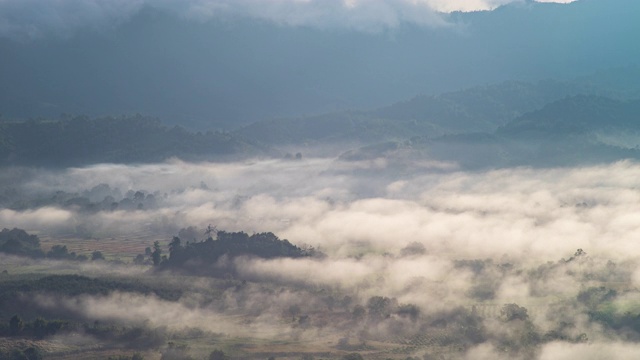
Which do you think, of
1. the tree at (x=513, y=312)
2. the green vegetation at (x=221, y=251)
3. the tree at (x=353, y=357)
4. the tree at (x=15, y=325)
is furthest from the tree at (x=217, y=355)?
the green vegetation at (x=221, y=251)

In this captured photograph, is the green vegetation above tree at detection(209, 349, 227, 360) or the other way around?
above

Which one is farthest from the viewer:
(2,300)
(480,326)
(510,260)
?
(510,260)

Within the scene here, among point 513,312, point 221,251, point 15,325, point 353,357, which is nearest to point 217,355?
point 353,357

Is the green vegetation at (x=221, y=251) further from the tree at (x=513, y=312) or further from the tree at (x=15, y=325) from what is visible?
the tree at (x=513, y=312)

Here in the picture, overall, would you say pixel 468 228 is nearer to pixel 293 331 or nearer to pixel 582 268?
pixel 582 268

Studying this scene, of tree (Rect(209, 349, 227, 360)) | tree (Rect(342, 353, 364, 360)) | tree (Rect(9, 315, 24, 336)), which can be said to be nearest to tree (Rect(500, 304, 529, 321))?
tree (Rect(342, 353, 364, 360))

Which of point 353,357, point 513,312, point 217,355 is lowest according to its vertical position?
point 353,357

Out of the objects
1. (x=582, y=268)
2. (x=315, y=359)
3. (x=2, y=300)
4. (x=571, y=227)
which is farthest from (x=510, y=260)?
(x=2, y=300)

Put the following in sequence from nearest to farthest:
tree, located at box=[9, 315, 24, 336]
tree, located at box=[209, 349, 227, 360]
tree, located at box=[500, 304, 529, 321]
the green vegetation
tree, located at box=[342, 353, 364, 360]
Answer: tree, located at box=[209, 349, 227, 360]
tree, located at box=[342, 353, 364, 360]
tree, located at box=[9, 315, 24, 336]
tree, located at box=[500, 304, 529, 321]
the green vegetation

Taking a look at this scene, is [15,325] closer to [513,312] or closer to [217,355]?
[217,355]

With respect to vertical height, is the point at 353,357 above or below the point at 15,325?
below

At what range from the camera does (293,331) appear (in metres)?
115

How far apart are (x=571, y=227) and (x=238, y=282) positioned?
258ft

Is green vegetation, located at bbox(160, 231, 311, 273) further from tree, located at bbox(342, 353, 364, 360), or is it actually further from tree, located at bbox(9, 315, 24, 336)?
tree, located at bbox(342, 353, 364, 360)
